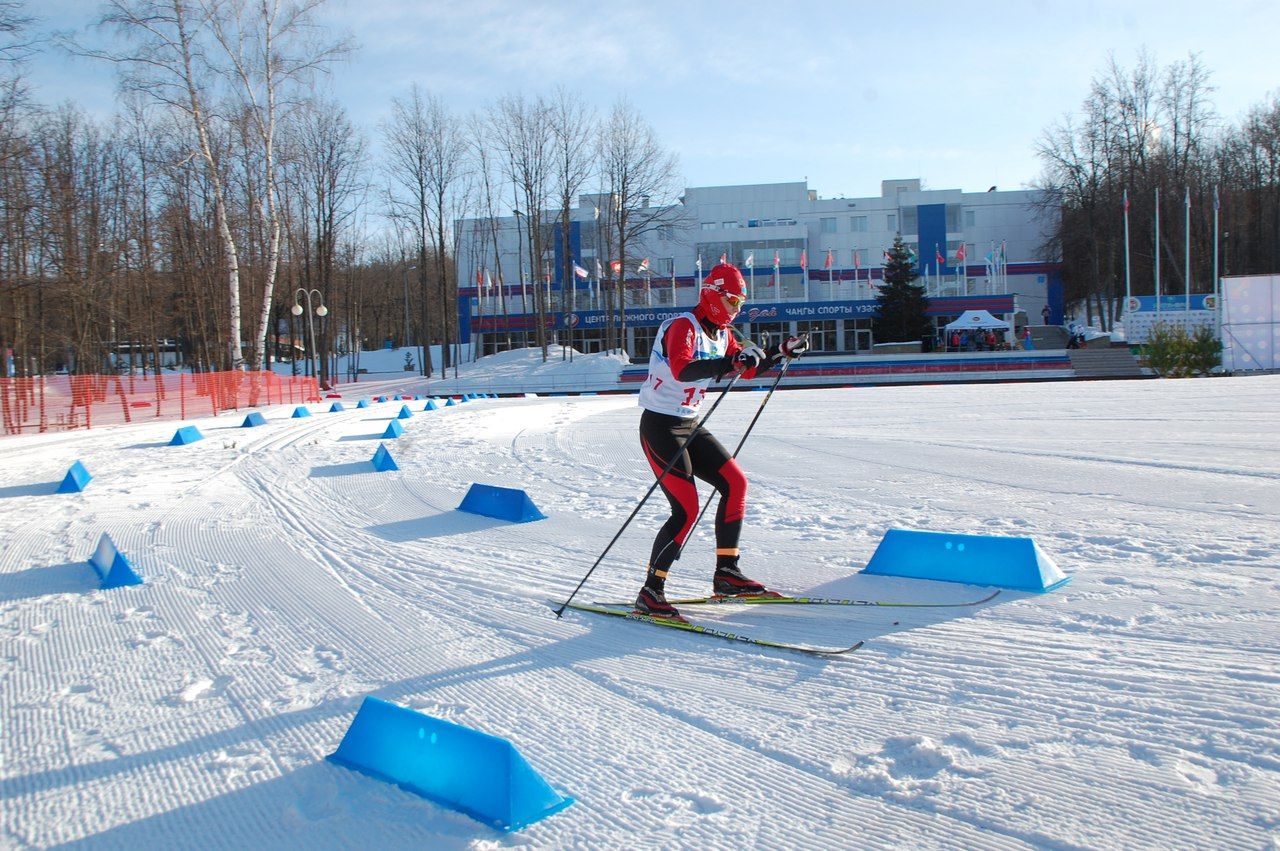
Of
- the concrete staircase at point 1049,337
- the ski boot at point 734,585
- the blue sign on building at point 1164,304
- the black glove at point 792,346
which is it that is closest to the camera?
the black glove at point 792,346

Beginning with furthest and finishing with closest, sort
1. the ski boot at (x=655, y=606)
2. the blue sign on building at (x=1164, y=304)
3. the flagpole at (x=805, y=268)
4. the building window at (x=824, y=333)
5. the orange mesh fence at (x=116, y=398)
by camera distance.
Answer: the building window at (x=824, y=333) < the flagpole at (x=805, y=268) < the blue sign on building at (x=1164, y=304) < the orange mesh fence at (x=116, y=398) < the ski boot at (x=655, y=606)

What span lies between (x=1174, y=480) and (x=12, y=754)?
29.7 ft

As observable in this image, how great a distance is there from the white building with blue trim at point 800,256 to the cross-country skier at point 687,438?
50.3 metres

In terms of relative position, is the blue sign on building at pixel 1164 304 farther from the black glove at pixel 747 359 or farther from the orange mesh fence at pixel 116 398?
the black glove at pixel 747 359

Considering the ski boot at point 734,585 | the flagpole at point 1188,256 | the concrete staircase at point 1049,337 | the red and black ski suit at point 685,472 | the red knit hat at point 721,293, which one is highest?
the flagpole at point 1188,256

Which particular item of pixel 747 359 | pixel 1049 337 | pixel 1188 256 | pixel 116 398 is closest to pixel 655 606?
pixel 747 359

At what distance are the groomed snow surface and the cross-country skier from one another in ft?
0.86

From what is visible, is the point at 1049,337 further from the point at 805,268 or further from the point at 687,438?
the point at 687,438

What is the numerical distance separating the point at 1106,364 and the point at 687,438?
33.8 meters

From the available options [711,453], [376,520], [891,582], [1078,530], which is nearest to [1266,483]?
[1078,530]

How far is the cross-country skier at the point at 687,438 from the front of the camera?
4941 mm

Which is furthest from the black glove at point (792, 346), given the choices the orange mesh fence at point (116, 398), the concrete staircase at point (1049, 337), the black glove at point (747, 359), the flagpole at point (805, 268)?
the flagpole at point (805, 268)

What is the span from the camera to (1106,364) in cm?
3375

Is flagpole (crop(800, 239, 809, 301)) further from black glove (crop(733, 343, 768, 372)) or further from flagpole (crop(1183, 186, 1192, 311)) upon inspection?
black glove (crop(733, 343, 768, 372))
